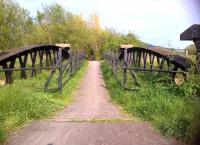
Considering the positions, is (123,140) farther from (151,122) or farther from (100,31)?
(100,31)

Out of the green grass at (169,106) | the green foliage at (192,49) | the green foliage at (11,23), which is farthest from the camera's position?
the green foliage at (11,23)

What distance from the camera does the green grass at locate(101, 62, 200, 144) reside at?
21.6 ft

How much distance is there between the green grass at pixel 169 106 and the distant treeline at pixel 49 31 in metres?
32.1

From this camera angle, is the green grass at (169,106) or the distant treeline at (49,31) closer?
the green grass at (169,106)

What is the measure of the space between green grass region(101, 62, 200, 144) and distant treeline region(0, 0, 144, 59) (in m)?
32.1

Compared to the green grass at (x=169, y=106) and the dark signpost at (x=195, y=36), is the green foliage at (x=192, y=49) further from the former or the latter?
the green grass at (x=169, y=106)

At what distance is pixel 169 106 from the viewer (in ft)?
26.8

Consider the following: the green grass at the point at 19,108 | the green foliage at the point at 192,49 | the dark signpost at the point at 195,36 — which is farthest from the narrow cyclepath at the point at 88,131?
the green foliage at the point at 192,49

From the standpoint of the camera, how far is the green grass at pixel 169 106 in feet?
21.6

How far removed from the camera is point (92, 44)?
53.4 meters

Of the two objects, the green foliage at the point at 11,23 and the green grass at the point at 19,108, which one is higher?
the green foliage at the point at 11,23

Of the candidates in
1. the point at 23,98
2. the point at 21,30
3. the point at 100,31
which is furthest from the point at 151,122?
the point at 100,31

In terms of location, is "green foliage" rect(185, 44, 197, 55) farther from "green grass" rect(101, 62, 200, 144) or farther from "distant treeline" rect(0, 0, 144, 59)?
"distant treeline" rect(0, 0, 144, 59)

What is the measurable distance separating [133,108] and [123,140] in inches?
102
